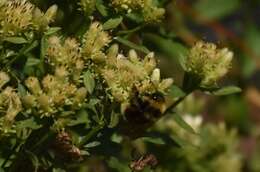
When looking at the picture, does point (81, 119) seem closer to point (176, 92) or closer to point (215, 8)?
point (176, 92)

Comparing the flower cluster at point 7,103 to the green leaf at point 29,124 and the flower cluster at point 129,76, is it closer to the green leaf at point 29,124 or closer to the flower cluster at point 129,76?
the green leaf at point 29,124

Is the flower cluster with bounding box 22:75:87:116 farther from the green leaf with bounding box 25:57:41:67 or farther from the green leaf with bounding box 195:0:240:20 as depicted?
the green leaf with bounding box 195:0:240:20

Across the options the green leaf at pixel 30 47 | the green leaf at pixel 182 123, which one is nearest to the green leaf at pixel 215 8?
→ the green leaf at pixel 182 123

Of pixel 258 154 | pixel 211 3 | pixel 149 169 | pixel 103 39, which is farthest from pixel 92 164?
pixel 211 3

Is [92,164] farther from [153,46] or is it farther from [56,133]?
[56,133]

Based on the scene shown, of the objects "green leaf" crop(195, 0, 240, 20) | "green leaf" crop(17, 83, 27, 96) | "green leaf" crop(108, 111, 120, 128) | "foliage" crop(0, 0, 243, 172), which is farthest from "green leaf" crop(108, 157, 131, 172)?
"green leaf" crop(195, 0, 240, 20)

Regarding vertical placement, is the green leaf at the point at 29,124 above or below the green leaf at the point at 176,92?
above
